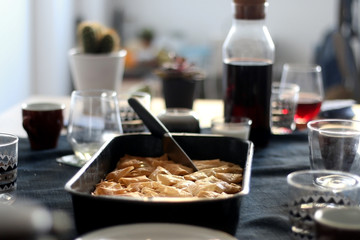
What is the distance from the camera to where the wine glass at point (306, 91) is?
1664 millimetres

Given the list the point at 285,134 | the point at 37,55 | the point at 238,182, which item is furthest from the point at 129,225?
the point at 37,55

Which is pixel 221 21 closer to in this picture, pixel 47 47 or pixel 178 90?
pixel 47 47

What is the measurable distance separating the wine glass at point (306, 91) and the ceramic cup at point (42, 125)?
62 cm

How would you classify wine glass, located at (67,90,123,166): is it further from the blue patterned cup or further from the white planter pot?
the white planter pot

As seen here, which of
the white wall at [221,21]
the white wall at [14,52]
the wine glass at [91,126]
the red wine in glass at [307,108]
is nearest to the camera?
the wine glass at [91,126]

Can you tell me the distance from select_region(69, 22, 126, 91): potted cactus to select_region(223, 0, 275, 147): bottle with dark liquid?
45cm

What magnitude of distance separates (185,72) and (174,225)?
0.93 meters

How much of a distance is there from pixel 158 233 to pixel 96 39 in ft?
3.74

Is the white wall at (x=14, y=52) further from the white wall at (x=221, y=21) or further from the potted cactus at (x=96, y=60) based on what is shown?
the white wall at (x=221, y=21)

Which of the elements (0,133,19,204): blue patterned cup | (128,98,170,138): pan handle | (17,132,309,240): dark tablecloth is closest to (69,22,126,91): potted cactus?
(17,132,309,240): dark tablecloth

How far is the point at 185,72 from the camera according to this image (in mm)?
1680

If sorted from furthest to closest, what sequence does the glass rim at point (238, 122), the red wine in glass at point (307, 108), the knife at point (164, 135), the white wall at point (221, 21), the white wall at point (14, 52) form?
the white wall at point (221, 21)
the white wall at point (14, 52)
the red wine in glass at point (307, 108)
the glass rim at point (238, 122)
the knife at point (164, 135)

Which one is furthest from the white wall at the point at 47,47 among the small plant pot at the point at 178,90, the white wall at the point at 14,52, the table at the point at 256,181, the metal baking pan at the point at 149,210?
the metal baking pan at the point at 149,210

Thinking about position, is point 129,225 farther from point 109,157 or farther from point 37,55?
point 37,55
